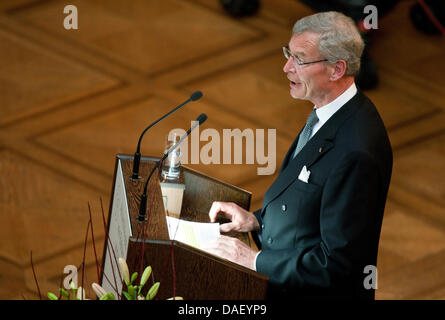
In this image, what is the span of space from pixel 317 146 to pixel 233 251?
0.35 meters

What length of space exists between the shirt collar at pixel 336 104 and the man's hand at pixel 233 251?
0.40 m

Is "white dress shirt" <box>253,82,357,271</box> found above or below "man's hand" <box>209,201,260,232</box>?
above

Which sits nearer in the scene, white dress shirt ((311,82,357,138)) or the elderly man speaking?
the elderly man speaking

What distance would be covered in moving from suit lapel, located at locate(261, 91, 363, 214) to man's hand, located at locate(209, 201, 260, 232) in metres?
0.17

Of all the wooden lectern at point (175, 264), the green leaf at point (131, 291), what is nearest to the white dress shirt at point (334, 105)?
the wooden lectern at point (175, 264)

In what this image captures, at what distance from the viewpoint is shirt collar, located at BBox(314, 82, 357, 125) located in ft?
7.47

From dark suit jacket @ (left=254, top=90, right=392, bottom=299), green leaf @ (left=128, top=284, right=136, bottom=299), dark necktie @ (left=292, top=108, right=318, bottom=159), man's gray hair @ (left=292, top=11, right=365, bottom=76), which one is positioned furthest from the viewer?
dark necktie @ (left=292, top=108, right=318, bottom=159)

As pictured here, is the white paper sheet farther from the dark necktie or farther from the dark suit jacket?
the dark necktie

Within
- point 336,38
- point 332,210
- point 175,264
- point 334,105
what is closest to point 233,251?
point 175,264

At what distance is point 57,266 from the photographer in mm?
3471

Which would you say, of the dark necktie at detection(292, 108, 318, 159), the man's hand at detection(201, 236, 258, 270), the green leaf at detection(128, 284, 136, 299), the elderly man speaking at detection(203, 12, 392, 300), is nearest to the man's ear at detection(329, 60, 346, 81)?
the elderly man speaking at detection(203, 12, 392, 300)

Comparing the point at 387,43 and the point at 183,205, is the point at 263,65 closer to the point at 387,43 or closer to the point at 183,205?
the point at 387,43

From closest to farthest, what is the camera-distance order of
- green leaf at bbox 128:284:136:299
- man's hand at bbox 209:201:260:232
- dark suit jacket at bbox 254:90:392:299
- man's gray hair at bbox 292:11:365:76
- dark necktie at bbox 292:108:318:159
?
green leaf at bbox 128:284:136:299, dark suit jacket at bbox 254:90:392:299, man's gray hair at bbox 292:11:365:76, dark necktie at bbox 292:108:318:159, man's hand at bbox 209:201:260:232

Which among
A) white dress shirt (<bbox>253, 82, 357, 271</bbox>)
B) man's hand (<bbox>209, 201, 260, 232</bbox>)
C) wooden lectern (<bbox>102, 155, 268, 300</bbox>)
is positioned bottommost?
wooden lectern (<bbox>102, 155, 268, 300</bbox>)
